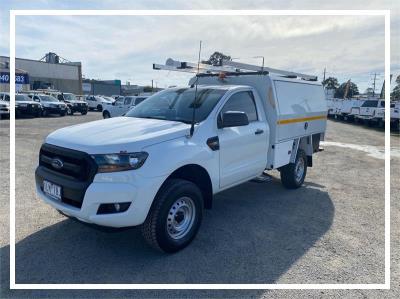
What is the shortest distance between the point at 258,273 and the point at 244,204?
213cm

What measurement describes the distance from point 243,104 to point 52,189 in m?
2.83

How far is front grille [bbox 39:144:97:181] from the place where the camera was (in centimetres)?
338

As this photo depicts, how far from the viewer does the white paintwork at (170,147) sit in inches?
132

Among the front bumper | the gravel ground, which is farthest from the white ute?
the gravel ground

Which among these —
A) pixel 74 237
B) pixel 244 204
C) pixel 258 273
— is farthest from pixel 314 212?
pixel 74 237

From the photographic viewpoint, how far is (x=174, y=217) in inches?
152

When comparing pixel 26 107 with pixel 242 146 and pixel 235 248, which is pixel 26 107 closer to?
pixel 242 146

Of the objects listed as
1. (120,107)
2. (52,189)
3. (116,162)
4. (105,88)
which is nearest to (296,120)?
(116,162)

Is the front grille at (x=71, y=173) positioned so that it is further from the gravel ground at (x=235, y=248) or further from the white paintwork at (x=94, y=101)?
the white paintwork at (x=94, y=101)

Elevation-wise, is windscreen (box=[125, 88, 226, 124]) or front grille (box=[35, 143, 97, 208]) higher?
windscreen (box=[125, 88, 226, 124])

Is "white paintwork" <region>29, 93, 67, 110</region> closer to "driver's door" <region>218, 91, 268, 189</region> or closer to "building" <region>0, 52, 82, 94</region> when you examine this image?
"driver's door" <region>218, 91, 268, 189</region>

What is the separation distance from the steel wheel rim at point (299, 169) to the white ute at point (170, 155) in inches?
30.8

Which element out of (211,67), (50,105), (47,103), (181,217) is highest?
(47,103)

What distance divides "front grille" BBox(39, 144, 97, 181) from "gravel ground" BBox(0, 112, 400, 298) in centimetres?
94
